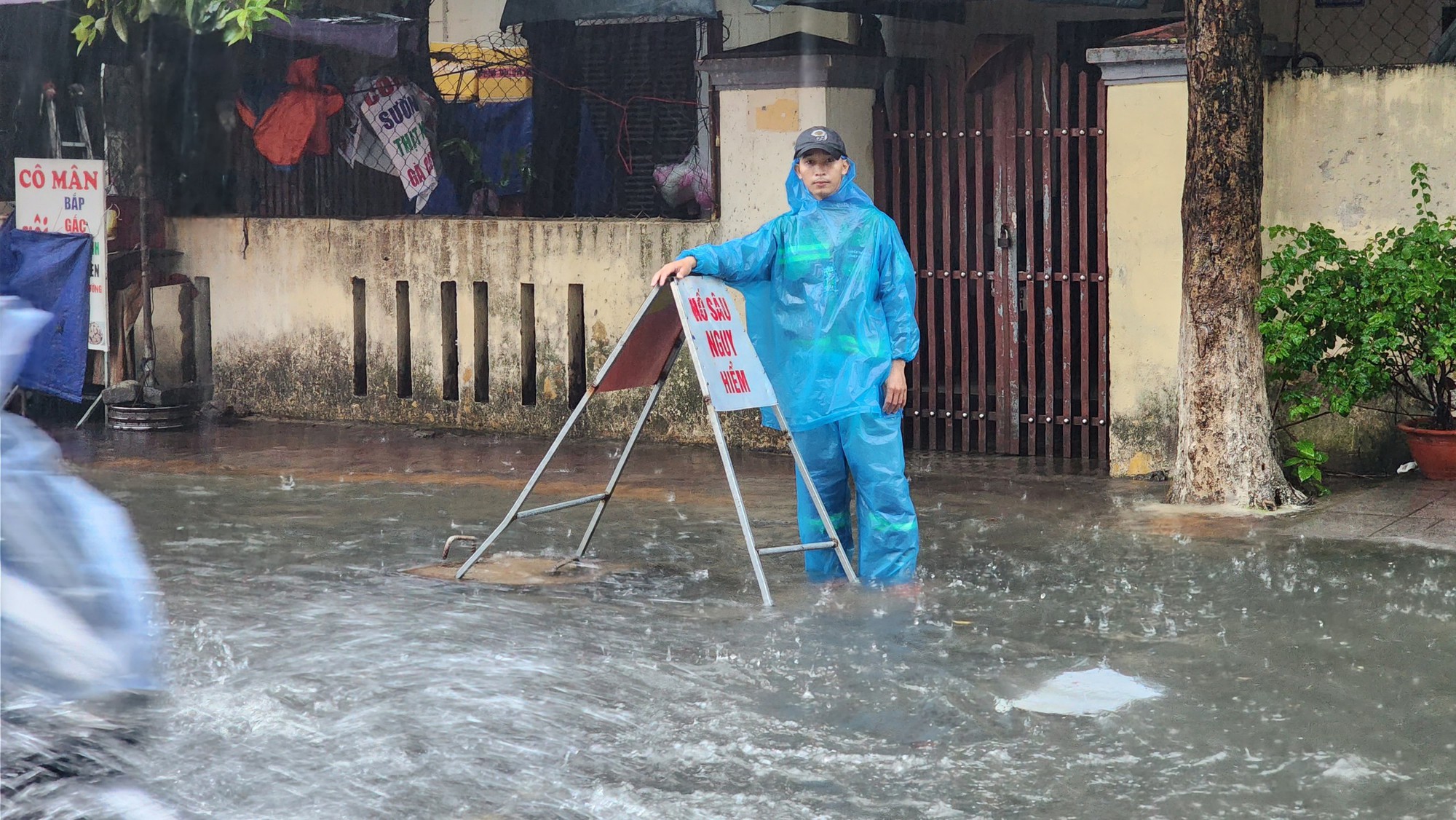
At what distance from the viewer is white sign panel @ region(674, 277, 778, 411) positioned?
639cm

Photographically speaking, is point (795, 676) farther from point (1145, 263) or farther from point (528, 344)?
point (528, 344)

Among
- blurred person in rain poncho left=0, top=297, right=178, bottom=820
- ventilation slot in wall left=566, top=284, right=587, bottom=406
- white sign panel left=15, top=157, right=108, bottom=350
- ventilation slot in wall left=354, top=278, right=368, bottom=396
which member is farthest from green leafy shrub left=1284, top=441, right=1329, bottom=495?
white sign panel left=15, top=157, right=108, bottom=350

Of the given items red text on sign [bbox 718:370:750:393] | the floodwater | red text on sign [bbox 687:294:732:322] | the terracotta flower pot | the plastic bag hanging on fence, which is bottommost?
the floodwater

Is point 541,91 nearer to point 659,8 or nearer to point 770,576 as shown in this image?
point 659,8

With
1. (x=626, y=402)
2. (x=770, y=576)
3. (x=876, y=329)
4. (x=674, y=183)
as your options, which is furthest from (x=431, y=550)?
(x=674, y=183)

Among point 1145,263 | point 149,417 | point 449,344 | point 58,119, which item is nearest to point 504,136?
point 449,344

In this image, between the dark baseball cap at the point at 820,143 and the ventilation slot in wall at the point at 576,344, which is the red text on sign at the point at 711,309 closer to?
the dark baseball cap at the point at 820,143

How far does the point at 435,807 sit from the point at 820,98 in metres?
6.09

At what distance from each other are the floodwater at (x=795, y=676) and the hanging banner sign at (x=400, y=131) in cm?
426

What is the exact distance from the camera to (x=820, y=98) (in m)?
9.62

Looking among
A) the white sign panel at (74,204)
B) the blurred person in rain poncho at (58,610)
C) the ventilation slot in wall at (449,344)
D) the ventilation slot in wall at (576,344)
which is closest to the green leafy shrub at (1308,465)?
the ventilation slot in wall at (576,344)

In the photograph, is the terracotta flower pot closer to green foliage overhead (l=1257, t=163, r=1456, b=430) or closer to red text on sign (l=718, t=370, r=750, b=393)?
green foliage overhead (l=1257, t=163, r=1456, b=430)

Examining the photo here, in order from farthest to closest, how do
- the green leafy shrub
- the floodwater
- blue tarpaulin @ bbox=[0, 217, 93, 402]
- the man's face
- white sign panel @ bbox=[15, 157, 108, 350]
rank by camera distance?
blue tarpaulin @ bbox=[0, 217, 93, 402] → white sign panel @ bbox=[15, 157, 108, 350] → the green leafy shrub → the man's face → the floodwater

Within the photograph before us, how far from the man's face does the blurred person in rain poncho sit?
10.5 feet
